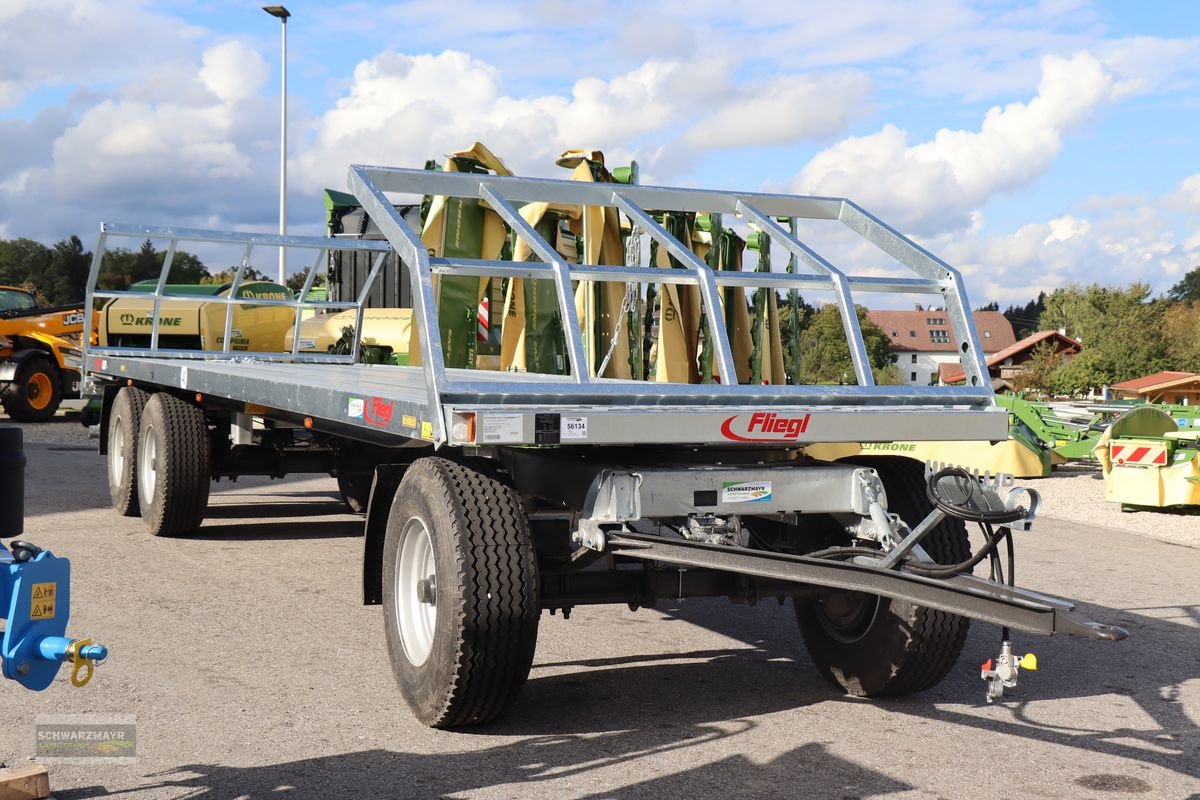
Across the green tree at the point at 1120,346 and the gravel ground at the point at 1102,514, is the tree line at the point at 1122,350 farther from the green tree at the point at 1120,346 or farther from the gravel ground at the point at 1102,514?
the gravel ground at the point at 1102,514

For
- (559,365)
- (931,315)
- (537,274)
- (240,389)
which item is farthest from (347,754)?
(931,315)

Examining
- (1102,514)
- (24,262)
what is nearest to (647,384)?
(1102,514)

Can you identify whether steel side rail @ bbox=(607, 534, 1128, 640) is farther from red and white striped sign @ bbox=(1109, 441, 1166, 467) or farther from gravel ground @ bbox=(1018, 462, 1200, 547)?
red and white striped sign @ bbox=(1109, 441, 1166, 467)

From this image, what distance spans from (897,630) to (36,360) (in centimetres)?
1797

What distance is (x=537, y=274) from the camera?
4.57 m

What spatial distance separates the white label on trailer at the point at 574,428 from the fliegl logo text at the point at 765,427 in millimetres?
499

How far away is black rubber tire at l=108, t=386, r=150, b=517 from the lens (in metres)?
→ 9.04

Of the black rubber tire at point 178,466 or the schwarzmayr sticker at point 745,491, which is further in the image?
the black rubber tire at point 178,466

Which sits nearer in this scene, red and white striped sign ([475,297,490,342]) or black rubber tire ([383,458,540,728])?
black rubber tire ([383,458,540,728])

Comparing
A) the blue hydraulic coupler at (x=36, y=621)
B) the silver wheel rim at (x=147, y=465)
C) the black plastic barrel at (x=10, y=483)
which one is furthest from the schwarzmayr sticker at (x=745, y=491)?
the silver wheel rim at (x=147, y=465)

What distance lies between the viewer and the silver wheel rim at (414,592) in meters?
4.54

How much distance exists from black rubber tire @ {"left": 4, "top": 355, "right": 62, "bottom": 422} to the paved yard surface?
13.5 m

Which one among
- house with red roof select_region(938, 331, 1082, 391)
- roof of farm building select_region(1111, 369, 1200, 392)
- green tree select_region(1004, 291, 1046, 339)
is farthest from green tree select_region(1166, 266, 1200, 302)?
roof of farm building select_region(1111, 369, 1200, 392)

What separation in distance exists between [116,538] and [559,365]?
3.36 meters
